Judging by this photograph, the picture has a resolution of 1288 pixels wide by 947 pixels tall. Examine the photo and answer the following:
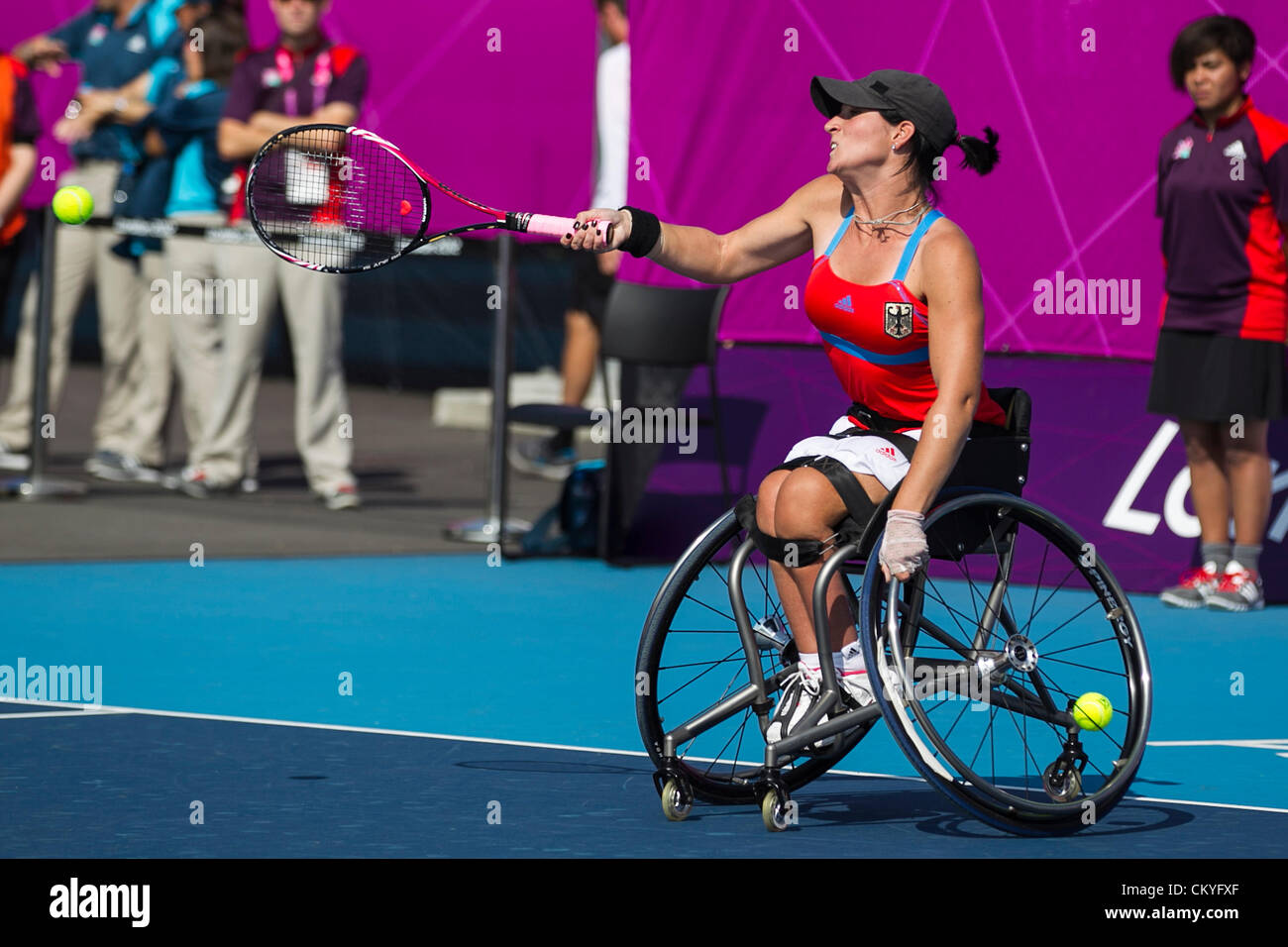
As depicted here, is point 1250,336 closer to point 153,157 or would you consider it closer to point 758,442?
point 758,442

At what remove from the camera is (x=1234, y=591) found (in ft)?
29.4

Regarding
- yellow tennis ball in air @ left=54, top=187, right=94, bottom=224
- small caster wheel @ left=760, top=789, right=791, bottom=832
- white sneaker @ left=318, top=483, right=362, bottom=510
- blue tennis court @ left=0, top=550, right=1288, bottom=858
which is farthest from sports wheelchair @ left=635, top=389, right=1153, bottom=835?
white sneaker @ left=318, top=483, right=362, bottom=510

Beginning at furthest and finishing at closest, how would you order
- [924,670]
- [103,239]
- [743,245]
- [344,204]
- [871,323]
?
[103,239] < [344,204] < [743,245] < [871,323] < [924,670]

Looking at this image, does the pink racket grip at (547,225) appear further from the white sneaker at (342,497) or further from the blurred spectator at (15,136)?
the blurred spectator at (15,136)

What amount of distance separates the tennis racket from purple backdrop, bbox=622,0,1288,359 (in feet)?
12.4

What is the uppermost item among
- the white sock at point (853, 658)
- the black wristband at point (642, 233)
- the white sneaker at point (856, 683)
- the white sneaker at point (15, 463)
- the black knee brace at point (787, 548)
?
Answer: the black wristband at point (642, 233)

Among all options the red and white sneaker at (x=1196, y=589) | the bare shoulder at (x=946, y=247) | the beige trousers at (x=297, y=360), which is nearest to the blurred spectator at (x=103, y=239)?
the beige trousers at (x=297, y=360)

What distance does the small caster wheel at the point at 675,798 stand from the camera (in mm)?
5344

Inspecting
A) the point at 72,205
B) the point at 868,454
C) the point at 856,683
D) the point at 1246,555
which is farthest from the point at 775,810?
the point at 1246,555

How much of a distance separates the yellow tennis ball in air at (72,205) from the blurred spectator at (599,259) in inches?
147

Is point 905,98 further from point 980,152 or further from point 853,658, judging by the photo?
point 853,658

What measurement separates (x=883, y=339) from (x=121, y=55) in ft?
26.7

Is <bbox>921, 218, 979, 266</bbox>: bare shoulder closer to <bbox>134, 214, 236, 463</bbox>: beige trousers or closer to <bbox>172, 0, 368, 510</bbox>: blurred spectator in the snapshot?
<bbox>172, 0, 368, 510</bbox>: blurred spectator

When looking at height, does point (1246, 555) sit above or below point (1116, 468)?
below
